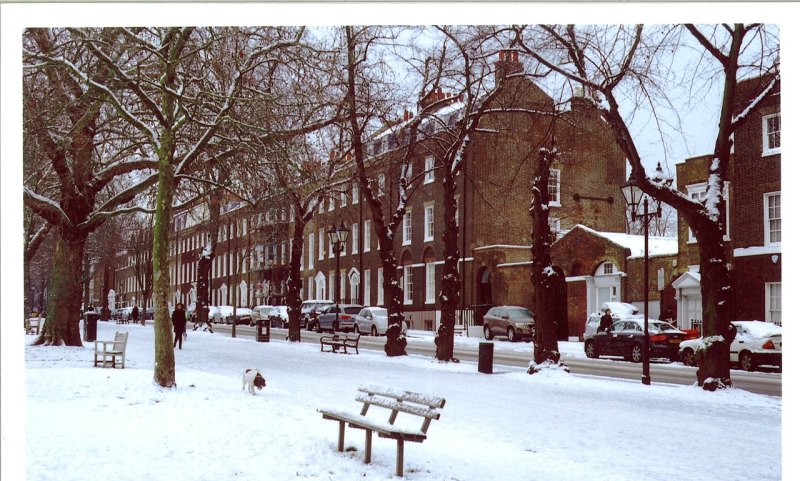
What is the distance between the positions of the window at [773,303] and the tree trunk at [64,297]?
14369mm

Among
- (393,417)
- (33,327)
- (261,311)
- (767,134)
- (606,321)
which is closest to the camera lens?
(393,417)

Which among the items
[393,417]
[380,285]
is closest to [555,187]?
[380,285]

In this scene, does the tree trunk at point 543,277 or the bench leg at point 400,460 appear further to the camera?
the tree trunk at point 543,277

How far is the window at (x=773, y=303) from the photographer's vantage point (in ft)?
44.5

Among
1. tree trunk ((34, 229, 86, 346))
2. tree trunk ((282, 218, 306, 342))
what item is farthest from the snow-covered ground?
tree trunk ((282, 218, 306, 342))

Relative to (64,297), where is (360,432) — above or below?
below

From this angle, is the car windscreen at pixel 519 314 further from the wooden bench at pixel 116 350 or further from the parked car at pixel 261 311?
the wooden bench at pixel 116 350

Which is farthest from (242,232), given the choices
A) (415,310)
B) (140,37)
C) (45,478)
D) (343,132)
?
(45,478)

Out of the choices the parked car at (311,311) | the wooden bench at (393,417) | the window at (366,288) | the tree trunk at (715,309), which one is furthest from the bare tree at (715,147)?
the parked car at (311,311)

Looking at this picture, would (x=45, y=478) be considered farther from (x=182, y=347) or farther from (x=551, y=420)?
→ (x=182, y=347)

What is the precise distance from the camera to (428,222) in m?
28.2

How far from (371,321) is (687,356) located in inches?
600

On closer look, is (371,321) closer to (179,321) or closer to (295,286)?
(295,286)

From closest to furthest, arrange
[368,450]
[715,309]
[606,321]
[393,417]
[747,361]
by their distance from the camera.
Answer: [368,450]
[393,417]
[715,309]
[747,361]
[606,321]
